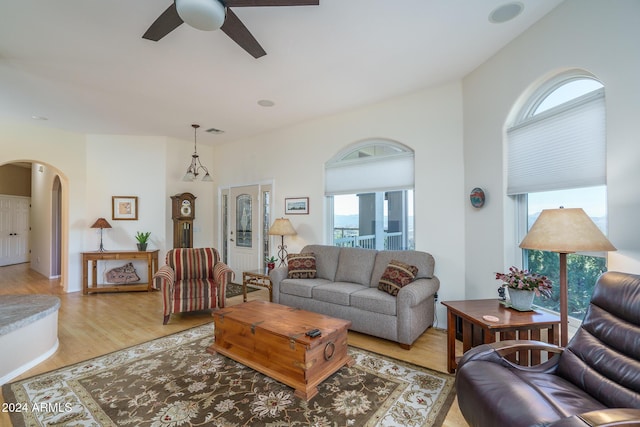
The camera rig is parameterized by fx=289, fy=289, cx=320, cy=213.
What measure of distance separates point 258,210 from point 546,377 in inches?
185

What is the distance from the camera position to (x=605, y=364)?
1437 millimetres

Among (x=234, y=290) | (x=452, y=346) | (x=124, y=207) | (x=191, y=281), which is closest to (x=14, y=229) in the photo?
(x=124, y=207)

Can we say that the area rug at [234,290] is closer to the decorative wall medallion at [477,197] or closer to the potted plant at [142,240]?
the potted plant at [142,240]

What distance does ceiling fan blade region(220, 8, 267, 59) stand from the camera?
1855 millimetres

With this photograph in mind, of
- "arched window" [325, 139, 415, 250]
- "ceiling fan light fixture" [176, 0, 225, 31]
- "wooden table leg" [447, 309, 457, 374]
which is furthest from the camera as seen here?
"arched window" [325, 139, 415, 250]

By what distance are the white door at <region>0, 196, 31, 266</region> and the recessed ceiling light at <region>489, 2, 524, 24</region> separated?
11.0 meters

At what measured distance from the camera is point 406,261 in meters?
3.41

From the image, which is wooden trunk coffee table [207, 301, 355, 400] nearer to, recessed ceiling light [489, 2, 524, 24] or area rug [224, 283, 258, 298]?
area rug [224, 283, 258, 298]

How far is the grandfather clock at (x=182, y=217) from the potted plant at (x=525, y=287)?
5385 mm

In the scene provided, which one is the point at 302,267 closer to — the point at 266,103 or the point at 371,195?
the point at 371,195

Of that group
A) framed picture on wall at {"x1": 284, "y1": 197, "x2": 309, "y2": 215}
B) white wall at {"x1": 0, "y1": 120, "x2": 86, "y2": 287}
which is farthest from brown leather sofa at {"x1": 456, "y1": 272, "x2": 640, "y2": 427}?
white wall at {"x1": 0, "y1": 120, "x2": 86, "y2": 287}

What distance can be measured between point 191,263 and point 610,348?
13.9ft

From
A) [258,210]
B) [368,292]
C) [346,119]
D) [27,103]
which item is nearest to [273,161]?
[258,210]

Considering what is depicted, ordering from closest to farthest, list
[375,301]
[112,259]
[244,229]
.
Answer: [375,301]
[112,259]
[244,229]
